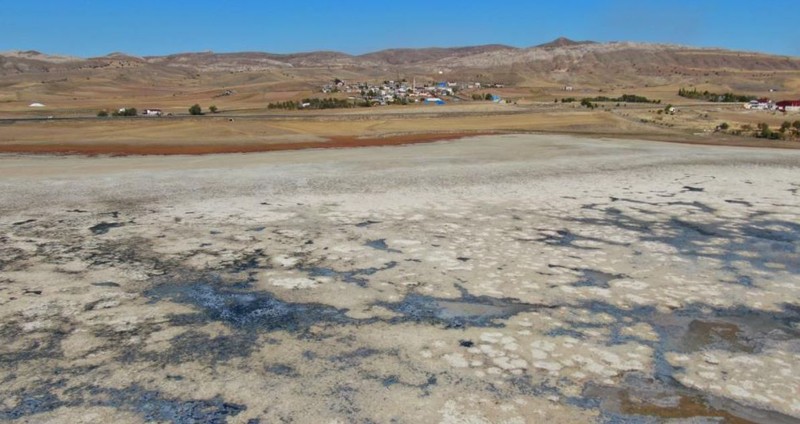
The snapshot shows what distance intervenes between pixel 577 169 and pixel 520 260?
27.9 ft

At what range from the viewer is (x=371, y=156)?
18.4 m

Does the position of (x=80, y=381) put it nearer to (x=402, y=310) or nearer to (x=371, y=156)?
(x=402, y=310)

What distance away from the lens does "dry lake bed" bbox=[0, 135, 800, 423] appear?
4.01 metres

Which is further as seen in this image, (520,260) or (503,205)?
(503,205)

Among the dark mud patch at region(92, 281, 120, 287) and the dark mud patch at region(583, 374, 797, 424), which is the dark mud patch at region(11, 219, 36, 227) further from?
the dark mud patch at region(583, 374, 797, 424)

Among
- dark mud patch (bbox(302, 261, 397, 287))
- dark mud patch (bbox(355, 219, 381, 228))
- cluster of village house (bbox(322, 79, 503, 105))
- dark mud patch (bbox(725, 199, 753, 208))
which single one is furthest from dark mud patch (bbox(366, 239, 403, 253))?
cluster of village house (bbox(322, 79, 503, 105))

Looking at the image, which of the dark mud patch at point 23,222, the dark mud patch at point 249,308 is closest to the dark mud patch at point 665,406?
the dark mud patch at point 249,308

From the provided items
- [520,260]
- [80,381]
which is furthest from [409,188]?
[80,381]

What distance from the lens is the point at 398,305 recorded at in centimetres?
569

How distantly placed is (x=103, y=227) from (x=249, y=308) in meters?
4.23

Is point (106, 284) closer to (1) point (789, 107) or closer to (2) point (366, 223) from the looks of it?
(2) point (366, 223)

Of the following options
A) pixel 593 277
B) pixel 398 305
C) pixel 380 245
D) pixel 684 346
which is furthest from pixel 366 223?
pixel 684 346

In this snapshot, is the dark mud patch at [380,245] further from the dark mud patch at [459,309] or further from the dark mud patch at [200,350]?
the dark mud patch at [200,350]

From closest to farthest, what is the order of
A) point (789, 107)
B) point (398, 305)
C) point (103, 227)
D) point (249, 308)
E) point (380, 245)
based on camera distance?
point (249, 308) < point (398, 305) < point (380, 245) < point (103, 227) < point (789, 107)
